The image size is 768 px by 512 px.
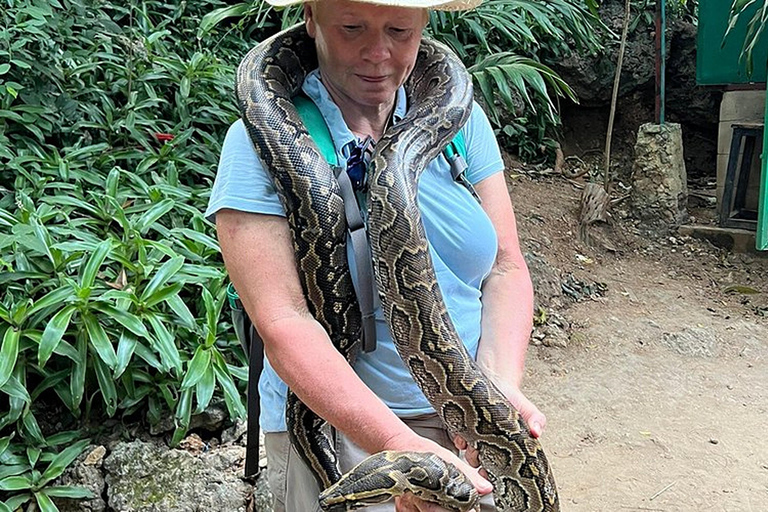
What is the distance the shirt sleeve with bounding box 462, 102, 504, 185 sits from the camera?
240 cm

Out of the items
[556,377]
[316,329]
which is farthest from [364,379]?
[556,377]

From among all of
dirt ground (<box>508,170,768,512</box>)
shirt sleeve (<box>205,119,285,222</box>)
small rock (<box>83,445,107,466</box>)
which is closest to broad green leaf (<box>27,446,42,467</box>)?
small rock (<box>83,445,107,466</box>)

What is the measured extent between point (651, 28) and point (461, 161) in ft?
30.1

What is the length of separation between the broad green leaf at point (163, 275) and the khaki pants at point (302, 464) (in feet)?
5.97

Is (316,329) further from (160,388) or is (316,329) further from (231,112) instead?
(231,112)

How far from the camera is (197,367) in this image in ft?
12.7

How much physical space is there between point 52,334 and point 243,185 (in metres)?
1.99

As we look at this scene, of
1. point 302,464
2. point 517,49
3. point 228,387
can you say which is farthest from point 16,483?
point 517,49

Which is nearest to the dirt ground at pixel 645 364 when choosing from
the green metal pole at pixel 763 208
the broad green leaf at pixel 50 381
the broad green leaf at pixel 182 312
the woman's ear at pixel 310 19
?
the green metal pole at pixel 763 208

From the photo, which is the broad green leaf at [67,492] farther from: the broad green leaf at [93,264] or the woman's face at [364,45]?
the woman's face at [364,45]

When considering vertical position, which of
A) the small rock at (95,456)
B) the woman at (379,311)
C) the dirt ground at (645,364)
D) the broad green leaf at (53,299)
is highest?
the woman at (379,311)

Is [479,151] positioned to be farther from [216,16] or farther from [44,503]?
[216,16]

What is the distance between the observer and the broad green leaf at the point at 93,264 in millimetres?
3834

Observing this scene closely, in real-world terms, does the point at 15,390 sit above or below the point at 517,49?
below
